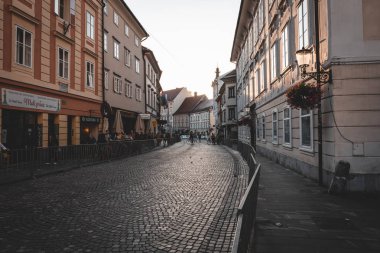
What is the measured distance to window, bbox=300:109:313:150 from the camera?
10.4m

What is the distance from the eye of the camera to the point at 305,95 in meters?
8.64

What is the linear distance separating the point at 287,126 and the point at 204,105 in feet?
284

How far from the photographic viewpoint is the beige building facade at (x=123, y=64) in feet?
80.5

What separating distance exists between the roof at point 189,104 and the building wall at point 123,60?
72.2 meters

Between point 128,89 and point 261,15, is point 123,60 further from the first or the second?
point 261,15

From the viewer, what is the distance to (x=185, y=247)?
4477 mm

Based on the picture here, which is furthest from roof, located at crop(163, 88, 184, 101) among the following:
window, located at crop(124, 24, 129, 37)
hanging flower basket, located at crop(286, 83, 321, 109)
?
hanging flower basket, located at crop(286, 83, 321, 109)

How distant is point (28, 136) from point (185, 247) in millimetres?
13189

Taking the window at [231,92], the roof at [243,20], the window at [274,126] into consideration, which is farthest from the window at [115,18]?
the window at [231,92]

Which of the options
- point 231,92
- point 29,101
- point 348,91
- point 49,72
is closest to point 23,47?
point 49,72

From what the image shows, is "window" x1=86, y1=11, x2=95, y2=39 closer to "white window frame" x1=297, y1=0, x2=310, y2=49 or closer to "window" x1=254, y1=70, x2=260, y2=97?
"window" x1=254, y1=70, x2=260, y2=97

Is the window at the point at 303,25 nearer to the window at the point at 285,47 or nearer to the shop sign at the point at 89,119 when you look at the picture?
the window at the point at 285,47

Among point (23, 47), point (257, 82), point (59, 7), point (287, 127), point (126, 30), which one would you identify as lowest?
point (287, 127)

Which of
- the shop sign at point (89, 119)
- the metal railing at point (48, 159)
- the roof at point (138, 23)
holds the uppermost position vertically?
the roof at point (138, 23)
